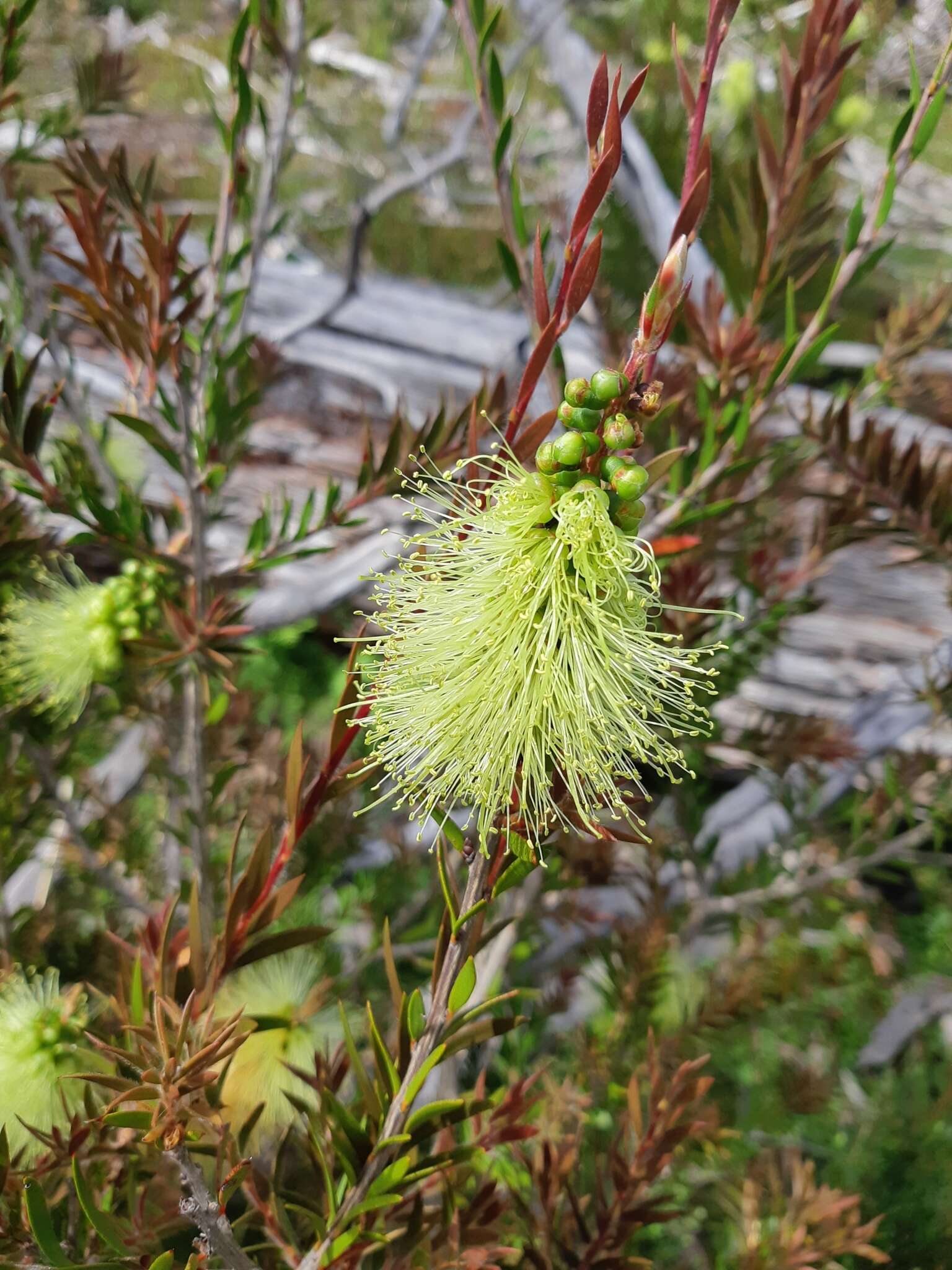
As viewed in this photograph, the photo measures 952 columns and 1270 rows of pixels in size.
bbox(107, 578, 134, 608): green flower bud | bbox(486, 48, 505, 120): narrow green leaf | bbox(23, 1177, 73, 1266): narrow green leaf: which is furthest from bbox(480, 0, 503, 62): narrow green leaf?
bbox(23, 1177, 73, 1266): narrow green leaf

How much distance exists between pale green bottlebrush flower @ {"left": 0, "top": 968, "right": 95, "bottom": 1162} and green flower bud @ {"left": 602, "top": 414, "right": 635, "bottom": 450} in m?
0.49

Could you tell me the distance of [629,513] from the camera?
14.4 inches

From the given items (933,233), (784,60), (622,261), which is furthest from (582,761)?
(933,233)

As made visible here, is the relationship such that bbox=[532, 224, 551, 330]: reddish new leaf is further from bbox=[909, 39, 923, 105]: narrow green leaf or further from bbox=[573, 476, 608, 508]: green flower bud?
bbox=[909, 39, 923, 105]: narrow green leaf

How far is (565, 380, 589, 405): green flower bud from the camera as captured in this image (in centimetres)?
33

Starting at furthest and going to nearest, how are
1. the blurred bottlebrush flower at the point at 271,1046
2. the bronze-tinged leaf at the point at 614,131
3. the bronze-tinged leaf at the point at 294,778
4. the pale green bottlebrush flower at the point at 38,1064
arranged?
1. the blurred bottlebrush flower at the point at 271,1046
2. the pale green bottlebrush flower at the point at 38,1064
3. the bronze-tinged leaf at the point at 294,778
4. the bronze-tinged leaf at the point at 614,131

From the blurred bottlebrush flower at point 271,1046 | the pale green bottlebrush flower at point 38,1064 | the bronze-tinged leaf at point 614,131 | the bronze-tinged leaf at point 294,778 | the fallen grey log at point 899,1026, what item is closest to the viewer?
the bronze-tinged leaf at point 614,131

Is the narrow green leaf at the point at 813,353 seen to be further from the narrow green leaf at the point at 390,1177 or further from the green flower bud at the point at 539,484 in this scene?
the narrow green leaf at the point at 390,1177

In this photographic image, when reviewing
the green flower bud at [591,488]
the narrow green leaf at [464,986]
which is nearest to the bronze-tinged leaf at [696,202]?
the green flower bud at [591,488]

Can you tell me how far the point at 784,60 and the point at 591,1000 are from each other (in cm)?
138

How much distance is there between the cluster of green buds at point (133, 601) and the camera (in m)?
0.68

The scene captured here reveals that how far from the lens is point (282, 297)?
2.50m

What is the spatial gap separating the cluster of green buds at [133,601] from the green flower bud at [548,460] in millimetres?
438

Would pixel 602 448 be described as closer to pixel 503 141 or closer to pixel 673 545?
pixel 673 545
